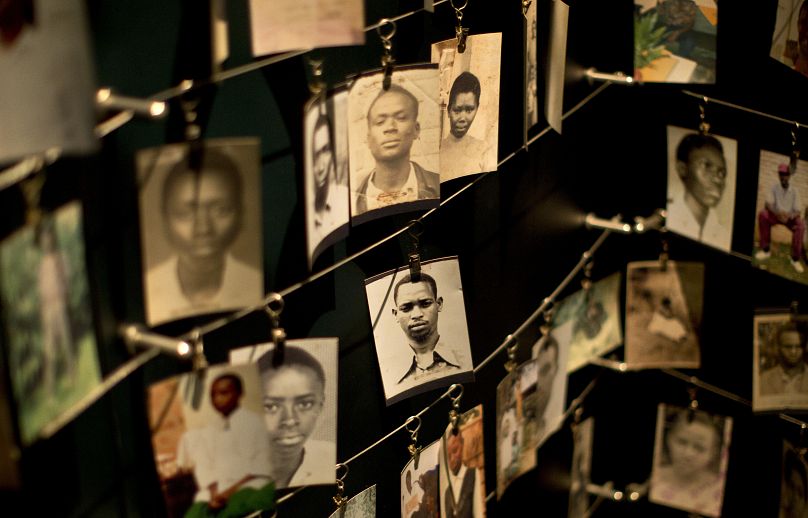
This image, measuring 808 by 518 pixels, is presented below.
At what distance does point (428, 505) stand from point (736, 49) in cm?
89

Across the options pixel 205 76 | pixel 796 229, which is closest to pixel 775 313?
pixel 796 229

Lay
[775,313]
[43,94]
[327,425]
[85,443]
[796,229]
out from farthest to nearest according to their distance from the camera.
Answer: [775,313] → [796,229] → [327,425] → [85,443] → [43,94]

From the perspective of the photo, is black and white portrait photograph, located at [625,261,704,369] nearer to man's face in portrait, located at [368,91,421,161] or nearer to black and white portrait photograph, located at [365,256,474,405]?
black and white portrait photograph, located at [365,256,474,405]

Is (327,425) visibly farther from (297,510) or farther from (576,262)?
(576,262)

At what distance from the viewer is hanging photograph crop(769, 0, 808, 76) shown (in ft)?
4.77

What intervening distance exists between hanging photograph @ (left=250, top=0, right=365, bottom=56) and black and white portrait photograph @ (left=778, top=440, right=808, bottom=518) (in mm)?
1157

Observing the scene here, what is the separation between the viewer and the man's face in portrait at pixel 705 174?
167 centimetres

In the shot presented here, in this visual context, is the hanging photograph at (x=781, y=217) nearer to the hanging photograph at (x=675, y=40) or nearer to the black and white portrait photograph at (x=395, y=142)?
the hanging photograph at (x=675, y=40)

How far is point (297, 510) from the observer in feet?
3.72

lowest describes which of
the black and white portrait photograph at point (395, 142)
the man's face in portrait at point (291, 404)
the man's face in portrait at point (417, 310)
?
the man's face in portrait at point (291, 404)

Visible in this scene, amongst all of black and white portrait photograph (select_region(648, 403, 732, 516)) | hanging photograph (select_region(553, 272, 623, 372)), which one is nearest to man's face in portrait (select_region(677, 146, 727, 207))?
hanging photograph (select_region(553, 272, 623, 372))

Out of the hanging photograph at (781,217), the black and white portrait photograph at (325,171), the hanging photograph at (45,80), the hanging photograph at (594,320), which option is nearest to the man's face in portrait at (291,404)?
the black and white portrait photograph at (325,171)

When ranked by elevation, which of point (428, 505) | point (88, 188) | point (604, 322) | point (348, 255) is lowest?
point (428, 505)

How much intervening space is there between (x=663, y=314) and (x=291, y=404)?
994 millimetres
